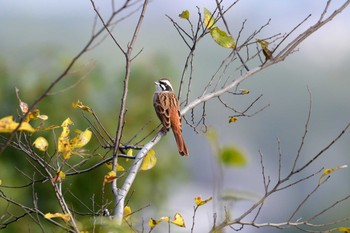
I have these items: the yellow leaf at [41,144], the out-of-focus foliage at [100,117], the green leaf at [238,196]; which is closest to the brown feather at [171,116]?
the yellow leaf at [41,144]

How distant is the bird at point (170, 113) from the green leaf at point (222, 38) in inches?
52.9

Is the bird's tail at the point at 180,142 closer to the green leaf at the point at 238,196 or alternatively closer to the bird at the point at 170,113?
the bird at the point at 170,113

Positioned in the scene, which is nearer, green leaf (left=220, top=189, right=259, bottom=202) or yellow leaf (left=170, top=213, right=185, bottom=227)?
green leaf (left=220, top=189, right=259, bottom=202)

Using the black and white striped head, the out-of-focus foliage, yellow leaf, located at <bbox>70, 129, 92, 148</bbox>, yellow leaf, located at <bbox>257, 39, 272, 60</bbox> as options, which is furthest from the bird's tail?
the out-of-focus foliage

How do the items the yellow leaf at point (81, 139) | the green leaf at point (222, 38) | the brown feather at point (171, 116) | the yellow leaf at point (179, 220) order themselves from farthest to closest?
1. the brown feather at point (171, 116)
2. the green leaf at point (222, 38)
3. the yellow leaf at point (81, 139)
4. the yellow leaf at point (179, 220)

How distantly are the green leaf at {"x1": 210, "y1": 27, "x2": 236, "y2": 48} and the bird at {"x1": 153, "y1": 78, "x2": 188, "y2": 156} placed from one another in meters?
1.34

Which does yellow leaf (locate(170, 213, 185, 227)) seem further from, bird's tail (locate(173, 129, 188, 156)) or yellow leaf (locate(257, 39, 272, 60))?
bird's tail (locate(173, 129, 188, 156))

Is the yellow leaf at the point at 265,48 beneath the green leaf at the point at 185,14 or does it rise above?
beneath

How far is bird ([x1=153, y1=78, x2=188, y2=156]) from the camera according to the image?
429 cm

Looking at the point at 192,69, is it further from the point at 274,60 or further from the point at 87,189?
the point at 87,189

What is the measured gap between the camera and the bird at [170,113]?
4.29 metres

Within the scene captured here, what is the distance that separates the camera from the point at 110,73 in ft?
31.7

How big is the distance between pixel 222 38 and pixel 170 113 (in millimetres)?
1641

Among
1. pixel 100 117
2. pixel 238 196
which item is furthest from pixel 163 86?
pixel 100 117
